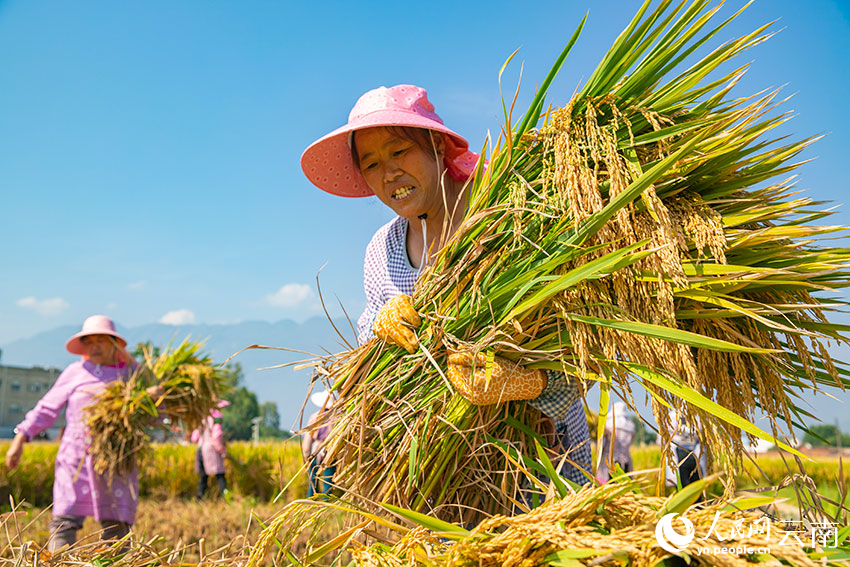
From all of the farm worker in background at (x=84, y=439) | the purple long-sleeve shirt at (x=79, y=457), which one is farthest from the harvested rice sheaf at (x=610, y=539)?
the purple long-sleeve shirt at (x=79, y=457)

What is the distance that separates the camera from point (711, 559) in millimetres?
749

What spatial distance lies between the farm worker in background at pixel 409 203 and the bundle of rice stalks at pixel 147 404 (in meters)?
2.98

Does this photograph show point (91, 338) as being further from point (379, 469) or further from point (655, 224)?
point (655, 224)

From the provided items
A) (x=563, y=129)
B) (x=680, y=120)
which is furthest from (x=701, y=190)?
(x=563, y=129)

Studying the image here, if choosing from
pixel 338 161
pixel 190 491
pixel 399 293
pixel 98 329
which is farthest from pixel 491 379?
pixel 190 491

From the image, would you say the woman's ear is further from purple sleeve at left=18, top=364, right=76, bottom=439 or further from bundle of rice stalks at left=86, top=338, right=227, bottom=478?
purple sleeve at left=18, top=364, right=76, bottom=439

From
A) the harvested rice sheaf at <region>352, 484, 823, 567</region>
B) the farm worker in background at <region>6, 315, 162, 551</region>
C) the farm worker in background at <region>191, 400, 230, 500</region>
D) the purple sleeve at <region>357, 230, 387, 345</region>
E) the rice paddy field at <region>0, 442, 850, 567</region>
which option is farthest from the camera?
the farm worker in background at <region>191, 400, 230, 500</region>

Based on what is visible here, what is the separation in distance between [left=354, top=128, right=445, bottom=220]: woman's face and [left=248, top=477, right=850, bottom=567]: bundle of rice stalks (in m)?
1.09

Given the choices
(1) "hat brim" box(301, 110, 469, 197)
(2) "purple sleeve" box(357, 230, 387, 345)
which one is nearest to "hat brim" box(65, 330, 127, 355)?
(1) "hat brim" box(301, 110, 469, 197)

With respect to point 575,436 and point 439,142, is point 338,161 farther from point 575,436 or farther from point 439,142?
point 575,436

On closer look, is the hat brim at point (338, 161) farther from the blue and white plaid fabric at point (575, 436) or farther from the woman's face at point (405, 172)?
the blue and white plaid fabric at point (575, 436)

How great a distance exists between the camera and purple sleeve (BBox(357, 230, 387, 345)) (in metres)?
2.13

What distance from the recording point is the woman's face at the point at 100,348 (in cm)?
458

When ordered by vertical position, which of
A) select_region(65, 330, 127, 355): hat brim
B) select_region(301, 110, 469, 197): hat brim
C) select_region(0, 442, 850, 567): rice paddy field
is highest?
select_region(301, 110, 469, 197): hat brim
